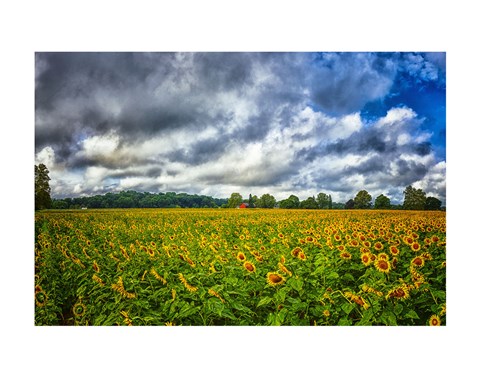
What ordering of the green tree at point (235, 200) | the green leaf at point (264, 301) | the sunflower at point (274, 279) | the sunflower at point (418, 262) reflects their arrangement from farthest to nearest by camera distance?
the green tree at point (235, 200), the sunflower at point (418, 262), the sunflower at point (274, 279), the green leaf at point (264, 301)

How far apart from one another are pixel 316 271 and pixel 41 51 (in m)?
3.58

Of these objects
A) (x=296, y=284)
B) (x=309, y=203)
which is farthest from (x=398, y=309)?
(x=309, y=203)

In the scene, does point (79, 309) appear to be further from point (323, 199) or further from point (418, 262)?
point (418, 262)

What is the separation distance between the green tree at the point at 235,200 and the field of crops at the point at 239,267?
9 centimetres

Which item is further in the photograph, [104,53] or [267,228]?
[267,228]

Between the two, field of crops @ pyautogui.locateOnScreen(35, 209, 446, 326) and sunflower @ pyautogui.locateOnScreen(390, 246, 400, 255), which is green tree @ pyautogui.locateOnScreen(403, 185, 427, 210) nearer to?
field of crops @ pyautogui.locateOnScreen(35, 209, 446, 326)

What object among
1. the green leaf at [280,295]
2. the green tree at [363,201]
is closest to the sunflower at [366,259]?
the green tree at [363,201]

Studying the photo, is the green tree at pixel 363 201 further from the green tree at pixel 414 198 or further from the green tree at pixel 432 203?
the green tree at pixel 432 203

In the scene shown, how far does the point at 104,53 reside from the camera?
3971 millimetres

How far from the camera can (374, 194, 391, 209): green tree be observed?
4145 millimetres

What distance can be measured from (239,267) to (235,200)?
2.51ft

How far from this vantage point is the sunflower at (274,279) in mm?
3757

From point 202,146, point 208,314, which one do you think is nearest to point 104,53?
point 202,146
